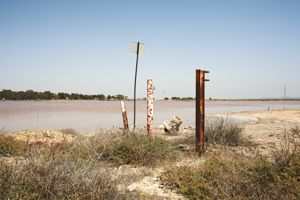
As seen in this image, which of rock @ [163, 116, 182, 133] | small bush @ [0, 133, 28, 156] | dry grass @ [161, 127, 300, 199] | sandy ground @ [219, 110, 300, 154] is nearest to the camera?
dry grass @ [161, 127, 300, 199]

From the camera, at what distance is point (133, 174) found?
587 cm

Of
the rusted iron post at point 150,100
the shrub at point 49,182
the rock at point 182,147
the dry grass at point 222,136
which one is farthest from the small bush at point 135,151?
the shrub at point 49,182

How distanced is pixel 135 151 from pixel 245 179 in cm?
295

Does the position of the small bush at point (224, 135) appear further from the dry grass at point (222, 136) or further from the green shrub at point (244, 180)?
the green shrub at point (244, 180)

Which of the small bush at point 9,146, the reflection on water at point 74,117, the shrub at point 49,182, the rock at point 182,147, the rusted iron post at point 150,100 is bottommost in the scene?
the reflection on water at point 74,117

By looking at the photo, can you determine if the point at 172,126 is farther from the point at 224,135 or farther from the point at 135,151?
the point at 135,151

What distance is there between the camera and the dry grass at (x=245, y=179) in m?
4.16

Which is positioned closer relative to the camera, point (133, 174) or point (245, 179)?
point (245, 179)

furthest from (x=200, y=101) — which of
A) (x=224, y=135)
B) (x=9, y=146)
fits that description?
(x=9, y=146)

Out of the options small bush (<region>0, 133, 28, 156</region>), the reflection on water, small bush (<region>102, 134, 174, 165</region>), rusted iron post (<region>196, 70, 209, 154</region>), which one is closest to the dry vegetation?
small bush (<region>102, 134, 174, 165</region>)

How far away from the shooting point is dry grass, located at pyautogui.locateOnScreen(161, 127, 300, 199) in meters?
4.16

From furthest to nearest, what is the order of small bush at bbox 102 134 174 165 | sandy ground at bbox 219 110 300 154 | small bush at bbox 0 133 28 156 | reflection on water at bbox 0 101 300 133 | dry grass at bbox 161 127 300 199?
reflection on water at bbox 0 101 300 133
sandy ground at bbox 219 110 300 154
small bush at bbox 0 133 28 156
small bush at bbox 102 134 174 165
dry grass at bbox 161 127 300 199

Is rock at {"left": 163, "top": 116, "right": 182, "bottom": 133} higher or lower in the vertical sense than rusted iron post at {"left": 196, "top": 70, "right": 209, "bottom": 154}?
lower

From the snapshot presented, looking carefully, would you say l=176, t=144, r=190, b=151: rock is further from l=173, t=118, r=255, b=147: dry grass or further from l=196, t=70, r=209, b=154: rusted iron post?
l=196, t=70, r=209, b=154: rusted iron post
